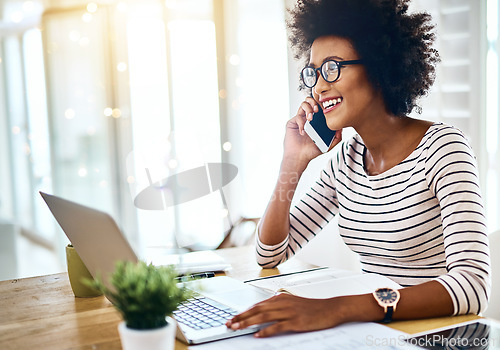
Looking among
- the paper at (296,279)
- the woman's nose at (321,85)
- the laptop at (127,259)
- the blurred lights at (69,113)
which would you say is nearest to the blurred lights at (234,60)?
the blurred lights at (69,113)

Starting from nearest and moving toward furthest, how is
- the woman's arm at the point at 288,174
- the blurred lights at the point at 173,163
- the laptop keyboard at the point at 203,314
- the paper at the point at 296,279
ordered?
1. the laptop keyboard at the point at 203,314
2. the paper at the point at 296,279
3. the woman's arm at the point at 288,174
4. the blurred lights at the point at 173,163

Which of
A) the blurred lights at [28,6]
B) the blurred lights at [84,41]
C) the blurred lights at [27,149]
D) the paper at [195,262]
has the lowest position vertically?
the paper at [195,262]

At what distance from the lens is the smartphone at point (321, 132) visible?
5.08 ft

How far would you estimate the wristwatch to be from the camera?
94 centimetres

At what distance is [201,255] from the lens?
1.47 meters

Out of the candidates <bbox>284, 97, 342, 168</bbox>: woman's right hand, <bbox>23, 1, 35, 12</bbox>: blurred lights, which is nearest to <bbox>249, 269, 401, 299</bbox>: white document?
<bbox>284, 97, 342, 168</bbox>: woman's right hand

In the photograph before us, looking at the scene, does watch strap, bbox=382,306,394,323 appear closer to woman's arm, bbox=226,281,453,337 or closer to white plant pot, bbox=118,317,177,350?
woman's arm, bbox=226,281,453,337

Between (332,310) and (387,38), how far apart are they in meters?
0.76

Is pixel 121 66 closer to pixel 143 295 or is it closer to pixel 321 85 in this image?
pixel 321 85

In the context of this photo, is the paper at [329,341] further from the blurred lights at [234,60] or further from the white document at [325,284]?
the blurred lights at [234,60]

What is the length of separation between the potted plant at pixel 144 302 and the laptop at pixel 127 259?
0.12 metres

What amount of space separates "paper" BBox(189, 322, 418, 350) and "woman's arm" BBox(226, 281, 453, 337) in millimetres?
15

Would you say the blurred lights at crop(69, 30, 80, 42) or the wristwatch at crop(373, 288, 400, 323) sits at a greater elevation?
the blurred lights at crop(69, 30, 80, 42)

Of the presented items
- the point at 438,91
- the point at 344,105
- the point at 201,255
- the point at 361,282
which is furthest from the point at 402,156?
the point at 438,91
